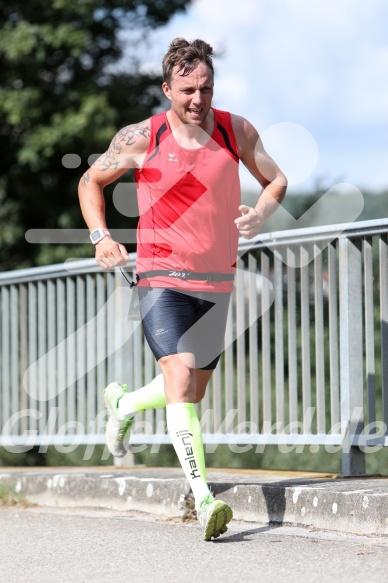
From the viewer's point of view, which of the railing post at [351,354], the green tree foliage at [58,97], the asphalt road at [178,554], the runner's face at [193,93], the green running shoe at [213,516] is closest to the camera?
the asphalt road at [178,554]

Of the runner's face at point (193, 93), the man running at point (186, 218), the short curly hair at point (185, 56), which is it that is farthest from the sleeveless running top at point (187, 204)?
the short curly hair at point (185, 56)

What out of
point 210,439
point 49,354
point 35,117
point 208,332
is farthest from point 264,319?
point 35,117

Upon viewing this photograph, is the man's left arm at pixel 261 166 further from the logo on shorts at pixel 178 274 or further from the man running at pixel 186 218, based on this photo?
the logo on shorts at pixel 178 274

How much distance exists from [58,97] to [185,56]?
1750cm

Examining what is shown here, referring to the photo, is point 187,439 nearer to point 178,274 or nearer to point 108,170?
point 178,274

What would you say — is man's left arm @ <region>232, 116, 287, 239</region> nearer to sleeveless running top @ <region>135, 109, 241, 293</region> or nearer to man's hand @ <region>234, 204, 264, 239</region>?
sleeveless running top @ <region>135, 109, 241, 293</region>

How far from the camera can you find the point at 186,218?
16.4 ft

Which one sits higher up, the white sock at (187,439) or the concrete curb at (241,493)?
the white sock at (187,439)

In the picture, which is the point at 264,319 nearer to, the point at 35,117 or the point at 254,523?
the point at 254,523

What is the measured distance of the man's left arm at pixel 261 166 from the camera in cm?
518

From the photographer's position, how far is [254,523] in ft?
17.5

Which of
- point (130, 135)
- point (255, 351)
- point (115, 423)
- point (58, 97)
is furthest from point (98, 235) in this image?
point (58, 97)

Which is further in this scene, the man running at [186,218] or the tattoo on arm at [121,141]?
the tattoo on arm at [121,141]

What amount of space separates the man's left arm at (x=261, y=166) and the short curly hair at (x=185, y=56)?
333mm
